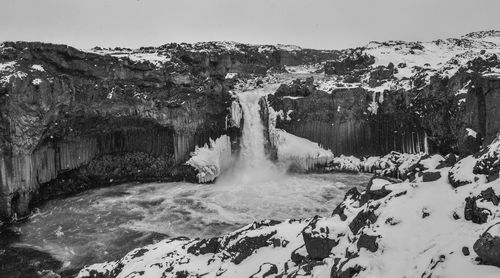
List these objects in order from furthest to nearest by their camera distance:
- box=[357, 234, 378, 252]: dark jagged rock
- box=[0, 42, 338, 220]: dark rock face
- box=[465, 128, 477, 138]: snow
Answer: box=[0, 42, 338, 220]: dark rock face < box=[465, 128, 477, 138]: snow < box=[357, 234, 378, 252]: dark jagged rock

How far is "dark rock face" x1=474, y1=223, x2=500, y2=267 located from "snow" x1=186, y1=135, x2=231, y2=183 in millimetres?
25898

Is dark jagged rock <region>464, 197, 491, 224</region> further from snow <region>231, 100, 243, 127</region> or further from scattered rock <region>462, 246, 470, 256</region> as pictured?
snow <region>231, 100, 243, 127</region>

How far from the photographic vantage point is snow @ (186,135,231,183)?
3195cm

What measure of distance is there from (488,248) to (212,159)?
26642 millimetres

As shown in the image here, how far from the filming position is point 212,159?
32500mm

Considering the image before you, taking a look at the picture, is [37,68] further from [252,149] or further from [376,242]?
[376,242]

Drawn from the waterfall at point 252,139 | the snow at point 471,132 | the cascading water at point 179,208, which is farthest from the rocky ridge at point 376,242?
the waterfall at point 252,139

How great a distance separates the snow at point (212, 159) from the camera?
1258 inches

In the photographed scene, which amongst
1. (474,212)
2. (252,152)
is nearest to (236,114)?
(252,152)

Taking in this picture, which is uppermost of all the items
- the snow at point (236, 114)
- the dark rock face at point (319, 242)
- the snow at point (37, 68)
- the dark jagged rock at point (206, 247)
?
the snow at point (37, 68)

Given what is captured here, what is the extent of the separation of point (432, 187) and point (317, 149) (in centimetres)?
2398

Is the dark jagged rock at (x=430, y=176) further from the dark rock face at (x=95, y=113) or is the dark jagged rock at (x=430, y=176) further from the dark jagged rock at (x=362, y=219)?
the dark rock face at (x=95, y=113)

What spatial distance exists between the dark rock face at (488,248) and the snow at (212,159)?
85.0ft

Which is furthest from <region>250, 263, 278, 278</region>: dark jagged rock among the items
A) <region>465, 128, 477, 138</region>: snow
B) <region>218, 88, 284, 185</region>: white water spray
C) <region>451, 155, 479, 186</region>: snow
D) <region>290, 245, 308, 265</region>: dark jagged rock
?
<region>218, 88, 284, 185</region>: white water spray
